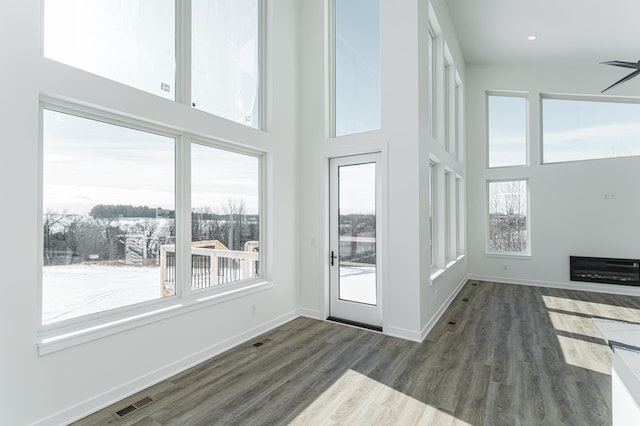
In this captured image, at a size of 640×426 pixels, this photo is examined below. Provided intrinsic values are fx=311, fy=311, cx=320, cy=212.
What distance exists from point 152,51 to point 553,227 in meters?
7.46

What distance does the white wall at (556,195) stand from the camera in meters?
5.81

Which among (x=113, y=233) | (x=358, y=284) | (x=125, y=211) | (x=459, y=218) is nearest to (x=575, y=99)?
(x=459, y=218)

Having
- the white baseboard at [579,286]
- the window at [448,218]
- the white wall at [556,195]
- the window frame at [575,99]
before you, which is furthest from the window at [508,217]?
the window at [448,218]

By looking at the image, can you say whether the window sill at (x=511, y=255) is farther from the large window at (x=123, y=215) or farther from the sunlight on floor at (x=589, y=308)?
the large window at (x=123, y=215)

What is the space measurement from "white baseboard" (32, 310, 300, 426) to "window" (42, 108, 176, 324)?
63 centimetres

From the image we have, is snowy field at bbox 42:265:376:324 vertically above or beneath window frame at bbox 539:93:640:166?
beneath

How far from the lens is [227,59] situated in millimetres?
3596

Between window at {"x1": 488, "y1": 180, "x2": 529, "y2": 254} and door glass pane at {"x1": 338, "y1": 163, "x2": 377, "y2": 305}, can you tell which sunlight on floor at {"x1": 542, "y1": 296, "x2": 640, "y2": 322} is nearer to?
window at {"x1": 488, "y1": 180, "x2": 529, "y2": 254}

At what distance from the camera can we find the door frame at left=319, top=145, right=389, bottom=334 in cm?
386

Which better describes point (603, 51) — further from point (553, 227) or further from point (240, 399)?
point (240, 399)

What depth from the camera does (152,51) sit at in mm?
2850

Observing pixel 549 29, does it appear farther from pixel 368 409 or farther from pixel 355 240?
pixel 368 409

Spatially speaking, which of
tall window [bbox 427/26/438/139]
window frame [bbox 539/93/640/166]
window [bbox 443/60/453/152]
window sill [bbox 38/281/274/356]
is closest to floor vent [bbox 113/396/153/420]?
window sill [bbox 38/281/274/356]

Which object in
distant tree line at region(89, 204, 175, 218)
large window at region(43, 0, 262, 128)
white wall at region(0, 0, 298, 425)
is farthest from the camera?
distant tree line at region(89, 204, 175, 218)
